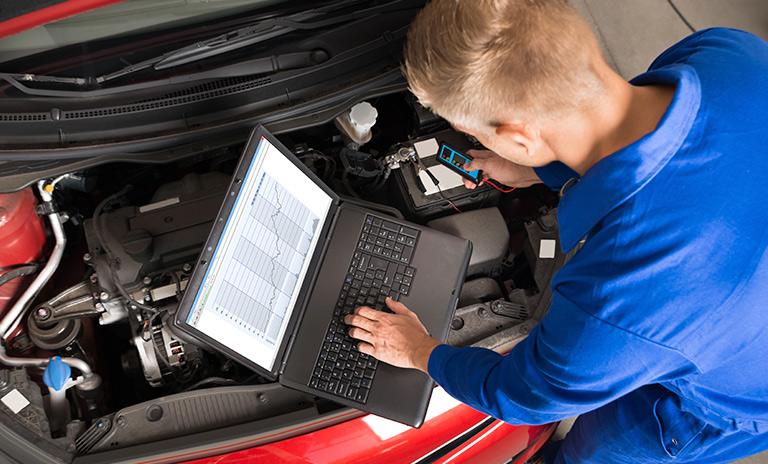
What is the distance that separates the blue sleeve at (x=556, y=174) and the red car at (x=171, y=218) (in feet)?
0.88

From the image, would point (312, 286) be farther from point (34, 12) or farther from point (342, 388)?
point (34, 12)

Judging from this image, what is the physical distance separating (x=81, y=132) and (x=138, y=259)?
0.33 meters

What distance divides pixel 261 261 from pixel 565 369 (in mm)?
688

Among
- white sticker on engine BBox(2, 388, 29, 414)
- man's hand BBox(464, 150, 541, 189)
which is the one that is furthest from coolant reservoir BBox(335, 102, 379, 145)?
white sticker on engine BBox(2, 388, 29, 414)

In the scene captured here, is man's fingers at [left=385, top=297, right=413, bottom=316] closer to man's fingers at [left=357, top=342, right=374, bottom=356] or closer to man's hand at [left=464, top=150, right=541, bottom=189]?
man's fingers at [left=357, top=342, right=374, bottom=356]

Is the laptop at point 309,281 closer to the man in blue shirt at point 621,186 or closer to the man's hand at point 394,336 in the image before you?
the man's hand at point 394,336

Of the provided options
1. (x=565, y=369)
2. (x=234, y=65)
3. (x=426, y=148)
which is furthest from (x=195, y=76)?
(x=565, y=369)

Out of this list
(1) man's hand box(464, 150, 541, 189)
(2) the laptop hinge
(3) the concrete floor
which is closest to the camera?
(2) the laptop hinge

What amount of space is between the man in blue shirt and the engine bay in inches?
19.6

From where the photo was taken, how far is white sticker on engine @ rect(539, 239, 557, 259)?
4.74 ft

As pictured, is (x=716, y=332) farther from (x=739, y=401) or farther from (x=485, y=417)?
(x=485, y=417)

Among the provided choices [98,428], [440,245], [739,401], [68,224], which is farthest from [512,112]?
[68,224]

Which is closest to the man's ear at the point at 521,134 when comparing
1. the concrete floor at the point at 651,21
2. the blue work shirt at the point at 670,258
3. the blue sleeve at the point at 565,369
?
the blue work shirt at the point at 670,258

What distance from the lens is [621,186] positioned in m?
0.83
